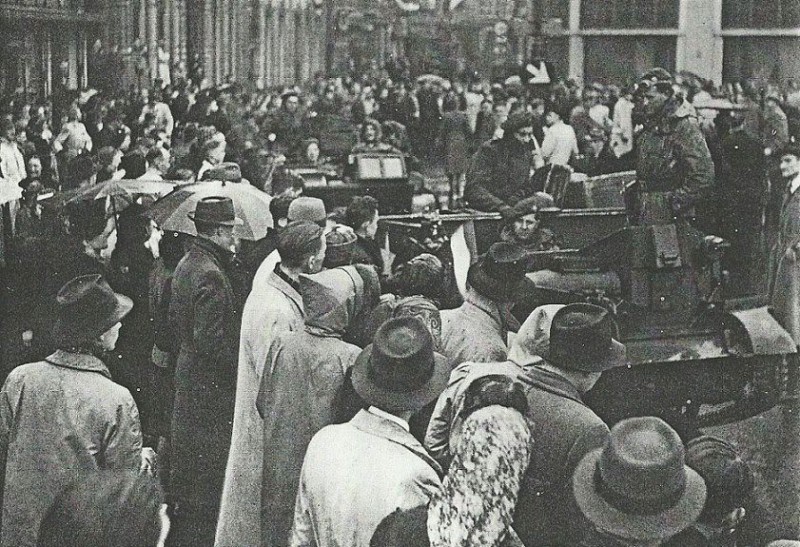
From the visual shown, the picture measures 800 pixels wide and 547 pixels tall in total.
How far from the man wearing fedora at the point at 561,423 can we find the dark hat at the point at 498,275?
98 centimetres

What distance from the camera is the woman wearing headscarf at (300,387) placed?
4586mm

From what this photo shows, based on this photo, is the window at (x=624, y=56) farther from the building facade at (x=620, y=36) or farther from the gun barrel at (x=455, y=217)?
the gun barrel at (x=455, y=217)

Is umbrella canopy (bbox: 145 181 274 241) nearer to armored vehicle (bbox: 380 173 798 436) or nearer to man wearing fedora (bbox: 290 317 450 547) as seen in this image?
armored vehicle (bbox: 380 173 798 436)

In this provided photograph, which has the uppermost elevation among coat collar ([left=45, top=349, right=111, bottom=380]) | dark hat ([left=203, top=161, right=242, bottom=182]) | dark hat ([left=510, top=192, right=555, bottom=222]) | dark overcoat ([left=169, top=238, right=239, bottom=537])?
dark hat ([left=203, top=161, right=242, bottom=182])

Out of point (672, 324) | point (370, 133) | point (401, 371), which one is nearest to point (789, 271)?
point (672, 324)

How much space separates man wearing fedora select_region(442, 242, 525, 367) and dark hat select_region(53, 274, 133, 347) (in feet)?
4.36

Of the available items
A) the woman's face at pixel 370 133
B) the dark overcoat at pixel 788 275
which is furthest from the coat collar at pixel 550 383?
the woman's face at pixel 370 133

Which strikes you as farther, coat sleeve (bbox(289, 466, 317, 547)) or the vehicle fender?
the vehicle fender

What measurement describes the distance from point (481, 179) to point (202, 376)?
424 cm

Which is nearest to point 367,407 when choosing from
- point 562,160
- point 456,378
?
point 456,378

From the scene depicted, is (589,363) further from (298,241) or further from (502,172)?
(502,172)

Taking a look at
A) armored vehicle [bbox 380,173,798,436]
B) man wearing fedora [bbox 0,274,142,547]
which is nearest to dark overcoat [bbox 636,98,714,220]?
armored vehicle [bbox 380,173,798,436]

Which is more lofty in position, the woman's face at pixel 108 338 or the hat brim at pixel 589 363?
the hat brim at pixel 589 363

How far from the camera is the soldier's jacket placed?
746 cm
